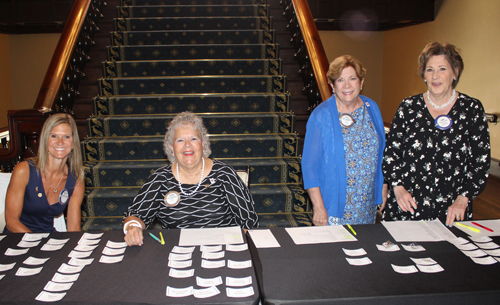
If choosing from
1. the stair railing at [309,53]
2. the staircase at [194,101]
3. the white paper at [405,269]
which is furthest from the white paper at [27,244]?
the stair railing at [309,53]

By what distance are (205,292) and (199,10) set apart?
455 centimetres

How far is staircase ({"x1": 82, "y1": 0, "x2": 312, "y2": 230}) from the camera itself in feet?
10.3

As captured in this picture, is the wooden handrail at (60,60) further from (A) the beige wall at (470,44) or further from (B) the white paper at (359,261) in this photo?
(A) the beige wall at (470,44)

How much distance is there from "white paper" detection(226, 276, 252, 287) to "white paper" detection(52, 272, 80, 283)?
19.6 inches

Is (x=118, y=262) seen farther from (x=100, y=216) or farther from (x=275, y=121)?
(x=275, y=121)

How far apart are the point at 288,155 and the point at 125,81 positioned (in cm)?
199

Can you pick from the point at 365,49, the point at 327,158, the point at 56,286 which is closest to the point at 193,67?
the point at 327,158

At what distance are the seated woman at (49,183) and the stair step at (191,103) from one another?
1.87m

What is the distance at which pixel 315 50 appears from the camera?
11.1ft

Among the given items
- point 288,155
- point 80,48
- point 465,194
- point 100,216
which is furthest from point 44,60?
point 465,194

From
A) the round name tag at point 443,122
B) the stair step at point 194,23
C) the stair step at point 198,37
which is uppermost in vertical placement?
the stair step at point 194,23

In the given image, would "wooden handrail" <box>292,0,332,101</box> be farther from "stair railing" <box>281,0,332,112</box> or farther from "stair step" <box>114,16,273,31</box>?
"stair step" <box>114,16,273,31</box>

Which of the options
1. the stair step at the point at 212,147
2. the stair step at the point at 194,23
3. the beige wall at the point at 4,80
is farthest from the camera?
the beige wall at the point at 4,80

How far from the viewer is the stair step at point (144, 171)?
319cm
